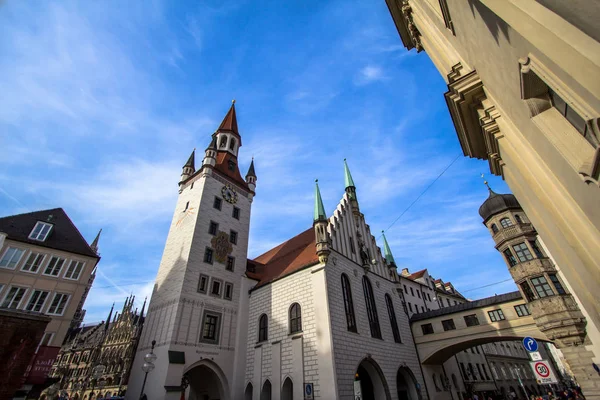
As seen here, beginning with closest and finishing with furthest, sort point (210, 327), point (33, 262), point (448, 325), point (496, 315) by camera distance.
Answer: point (33, 262) → point (210, 327) → point (496, 315) → point (448, 325)

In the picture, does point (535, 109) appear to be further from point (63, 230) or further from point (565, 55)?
point (63, 230)

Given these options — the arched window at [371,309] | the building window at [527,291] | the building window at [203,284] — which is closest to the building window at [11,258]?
the building window at [203,284]

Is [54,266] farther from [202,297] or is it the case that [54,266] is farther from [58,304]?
[202,297]

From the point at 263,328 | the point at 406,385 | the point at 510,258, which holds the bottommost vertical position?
the point at 406,385

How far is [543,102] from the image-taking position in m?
3.99

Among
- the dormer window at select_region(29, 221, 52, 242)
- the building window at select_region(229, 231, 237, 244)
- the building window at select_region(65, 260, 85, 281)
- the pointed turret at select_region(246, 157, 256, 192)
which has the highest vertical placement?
the pointed turret at select_region(246, 157, 256, 192)

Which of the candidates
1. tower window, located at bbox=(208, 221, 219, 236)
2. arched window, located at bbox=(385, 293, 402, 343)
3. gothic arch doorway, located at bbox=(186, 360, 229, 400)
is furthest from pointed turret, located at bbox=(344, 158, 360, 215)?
gothic arch doorway, located at bbox=(186, 360, 229, 400)

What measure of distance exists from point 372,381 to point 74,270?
22705 mm

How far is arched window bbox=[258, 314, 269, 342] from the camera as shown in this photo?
20469 millimetres

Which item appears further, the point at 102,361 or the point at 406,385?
the point at 102,361

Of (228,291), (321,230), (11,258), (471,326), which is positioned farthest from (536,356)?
(11,258)

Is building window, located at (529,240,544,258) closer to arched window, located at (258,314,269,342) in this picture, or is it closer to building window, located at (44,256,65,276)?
arched window, located at (258,314,269,342)

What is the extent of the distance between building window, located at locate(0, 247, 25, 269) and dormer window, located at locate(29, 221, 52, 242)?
137 cm

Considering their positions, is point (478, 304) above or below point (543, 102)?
above
